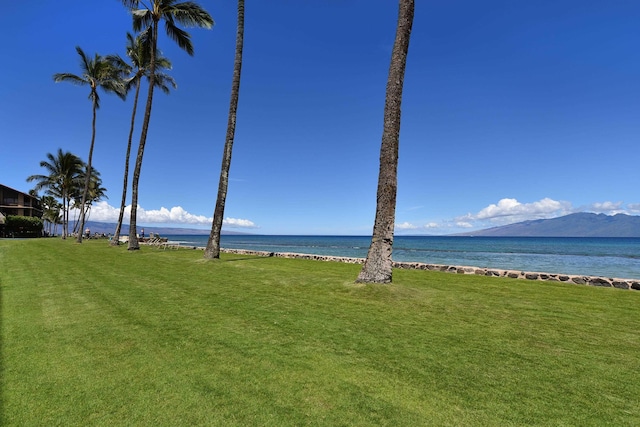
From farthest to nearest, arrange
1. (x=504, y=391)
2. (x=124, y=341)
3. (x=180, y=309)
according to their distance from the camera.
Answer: (x=180, y=309) < (x=124, y=341) < (x=504, y=391)

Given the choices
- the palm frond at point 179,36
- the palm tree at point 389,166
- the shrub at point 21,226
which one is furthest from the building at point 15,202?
the palm tree at point 389,166

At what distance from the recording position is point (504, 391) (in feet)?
11.2

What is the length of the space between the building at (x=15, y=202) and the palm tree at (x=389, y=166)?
69.5 meters

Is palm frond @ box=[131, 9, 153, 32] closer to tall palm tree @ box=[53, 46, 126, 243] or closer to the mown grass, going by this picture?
tall palm tree @ box=[53, 46, 126, 243]

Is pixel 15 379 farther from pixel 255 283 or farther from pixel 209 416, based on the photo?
pixel 255 283

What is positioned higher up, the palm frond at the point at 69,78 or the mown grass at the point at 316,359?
the palm frond at the point at 69,78

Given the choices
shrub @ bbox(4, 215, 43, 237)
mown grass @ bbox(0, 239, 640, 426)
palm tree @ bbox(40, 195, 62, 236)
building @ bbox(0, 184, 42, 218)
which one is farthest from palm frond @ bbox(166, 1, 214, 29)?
palm tree @ bbox(40, 195, 62, 236)

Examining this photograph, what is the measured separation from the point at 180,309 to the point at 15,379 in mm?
3022

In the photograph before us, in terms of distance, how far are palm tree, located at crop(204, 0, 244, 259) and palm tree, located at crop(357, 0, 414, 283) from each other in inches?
359

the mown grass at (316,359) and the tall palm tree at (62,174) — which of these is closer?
the mown grass at (316,359)

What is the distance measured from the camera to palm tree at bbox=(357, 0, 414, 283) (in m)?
8.52

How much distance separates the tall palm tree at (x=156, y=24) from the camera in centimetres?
2142

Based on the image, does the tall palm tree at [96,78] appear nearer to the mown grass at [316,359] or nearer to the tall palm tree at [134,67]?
the tall palm tree at [134,67]

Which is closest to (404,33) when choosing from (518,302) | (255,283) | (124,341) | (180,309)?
(518,302)
